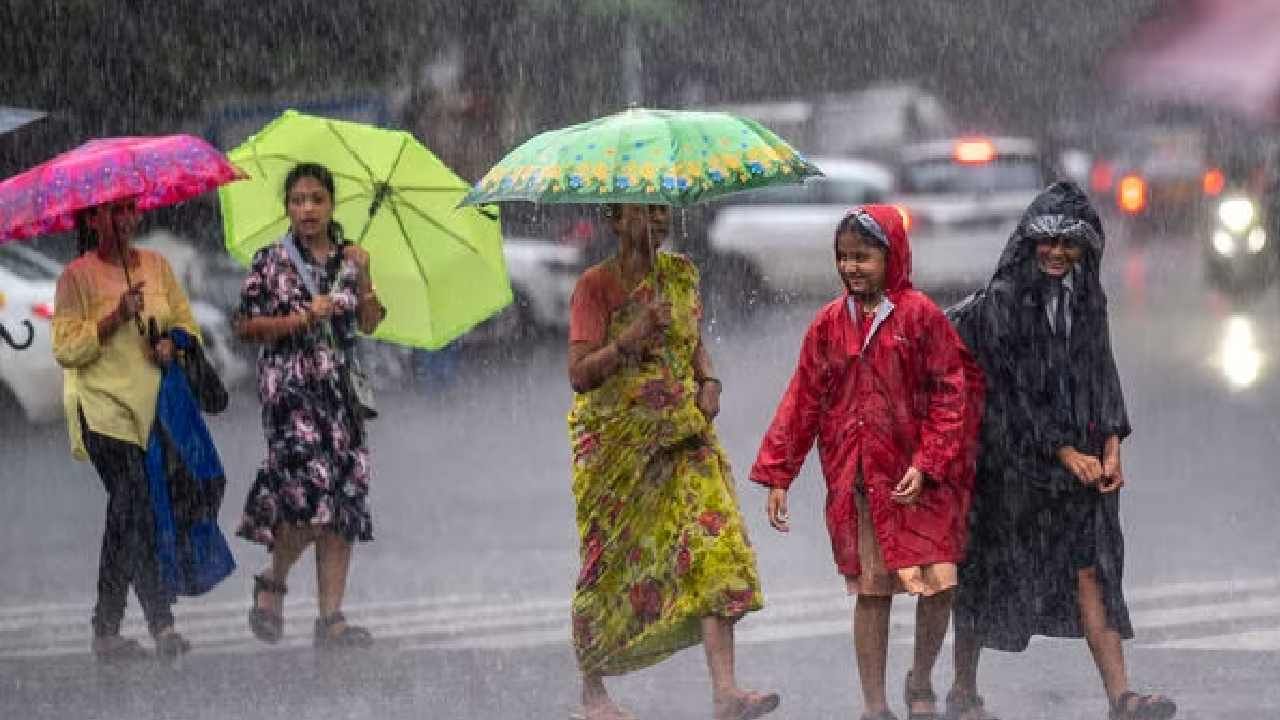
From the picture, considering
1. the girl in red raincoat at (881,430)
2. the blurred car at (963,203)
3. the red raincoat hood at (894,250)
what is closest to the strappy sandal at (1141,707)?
the girl in red raincoat at (881,430)

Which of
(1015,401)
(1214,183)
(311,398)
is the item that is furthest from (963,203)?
(1015,401)

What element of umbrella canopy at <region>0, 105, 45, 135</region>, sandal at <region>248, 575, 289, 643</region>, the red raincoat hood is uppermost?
umbrella canopy at <region>0, 105, 45, 135</region>

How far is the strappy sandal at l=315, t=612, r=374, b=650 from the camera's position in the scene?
8.45m

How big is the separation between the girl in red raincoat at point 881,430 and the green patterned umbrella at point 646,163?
316 mm

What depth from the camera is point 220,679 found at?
8039 millimetres

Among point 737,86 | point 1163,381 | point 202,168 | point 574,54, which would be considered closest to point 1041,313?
point 202,168

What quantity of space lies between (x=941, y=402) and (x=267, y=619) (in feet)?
9.89

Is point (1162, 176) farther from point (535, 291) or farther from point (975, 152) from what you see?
point (535, 291)

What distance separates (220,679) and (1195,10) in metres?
17.8

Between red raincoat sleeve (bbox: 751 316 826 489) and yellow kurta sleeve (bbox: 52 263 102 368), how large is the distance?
268 cm

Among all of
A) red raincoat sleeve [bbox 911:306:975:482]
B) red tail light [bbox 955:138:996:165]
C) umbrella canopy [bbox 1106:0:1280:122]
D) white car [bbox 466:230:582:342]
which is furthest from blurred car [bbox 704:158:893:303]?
red raincoat sleeve [bbox 911:306:975:482]

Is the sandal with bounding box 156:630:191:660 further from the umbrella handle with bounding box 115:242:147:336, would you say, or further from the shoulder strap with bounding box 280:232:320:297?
the shoulder strap with bounding box 280:232:320:297

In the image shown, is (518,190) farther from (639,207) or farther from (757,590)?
(757,590)

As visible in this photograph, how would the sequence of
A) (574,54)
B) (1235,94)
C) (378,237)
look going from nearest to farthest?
(378,237) → (1235,94) → (574,54)
